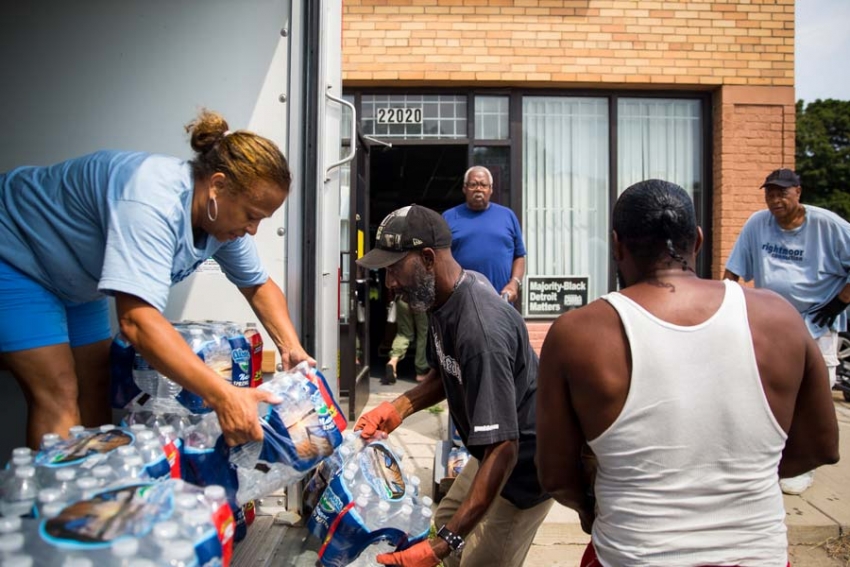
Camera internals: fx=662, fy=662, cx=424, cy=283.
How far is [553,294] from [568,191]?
1278 millimetres

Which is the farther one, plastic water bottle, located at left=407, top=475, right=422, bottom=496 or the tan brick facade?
the tan brick facade

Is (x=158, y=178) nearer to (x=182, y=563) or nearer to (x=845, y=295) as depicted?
(x=182, y=563)

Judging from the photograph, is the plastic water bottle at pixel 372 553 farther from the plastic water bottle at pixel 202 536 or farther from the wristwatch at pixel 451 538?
the plastic water bottle at pixel 202 536

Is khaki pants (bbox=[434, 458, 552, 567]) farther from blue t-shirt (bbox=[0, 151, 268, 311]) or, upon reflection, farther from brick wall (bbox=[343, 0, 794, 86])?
brick wall (bbox=[343, 0, 794, 86])

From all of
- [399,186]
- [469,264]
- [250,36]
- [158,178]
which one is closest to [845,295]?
[469,264]

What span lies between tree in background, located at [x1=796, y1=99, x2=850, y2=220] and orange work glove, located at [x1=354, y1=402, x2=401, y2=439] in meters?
32.0

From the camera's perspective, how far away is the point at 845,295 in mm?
4562

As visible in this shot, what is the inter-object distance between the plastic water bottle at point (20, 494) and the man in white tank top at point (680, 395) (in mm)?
1284

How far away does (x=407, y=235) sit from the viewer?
7.79 feet

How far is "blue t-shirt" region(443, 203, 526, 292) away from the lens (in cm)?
543

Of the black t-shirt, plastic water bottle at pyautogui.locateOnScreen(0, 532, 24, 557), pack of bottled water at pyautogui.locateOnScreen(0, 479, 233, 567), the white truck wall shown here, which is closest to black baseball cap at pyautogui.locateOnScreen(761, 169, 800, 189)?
A: the black t-shirt

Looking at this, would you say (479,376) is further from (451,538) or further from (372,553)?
(372,553)

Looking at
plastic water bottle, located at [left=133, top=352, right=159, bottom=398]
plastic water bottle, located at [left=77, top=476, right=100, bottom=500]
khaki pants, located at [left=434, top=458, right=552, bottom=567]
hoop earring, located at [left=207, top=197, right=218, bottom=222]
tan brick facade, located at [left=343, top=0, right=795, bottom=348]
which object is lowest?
khaki pants, located at [left=434, top=458, right=552, bottom=567]

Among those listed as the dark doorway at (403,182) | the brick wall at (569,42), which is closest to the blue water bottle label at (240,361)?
the brick wall at (569,42)
